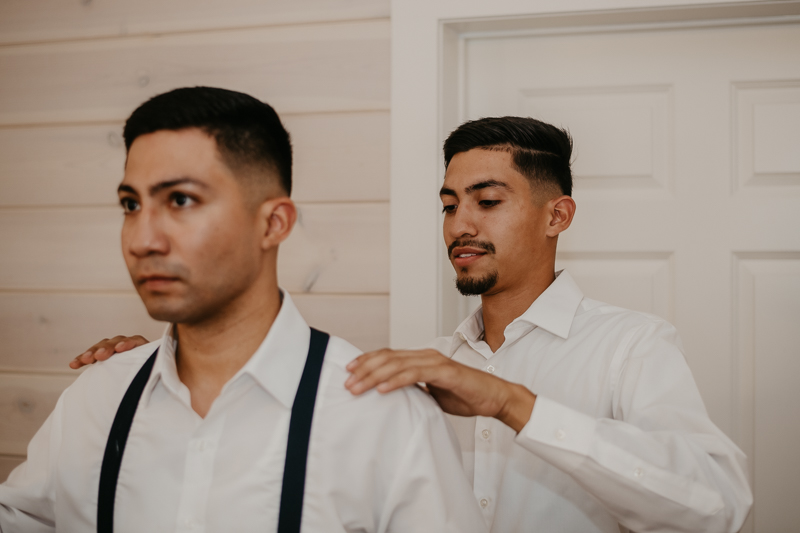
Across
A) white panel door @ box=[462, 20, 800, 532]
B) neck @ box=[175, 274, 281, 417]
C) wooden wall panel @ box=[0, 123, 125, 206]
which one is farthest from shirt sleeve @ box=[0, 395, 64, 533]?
white panel door @ box=[462, 20, 800, 532]

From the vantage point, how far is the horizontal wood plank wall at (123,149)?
59.2 inches

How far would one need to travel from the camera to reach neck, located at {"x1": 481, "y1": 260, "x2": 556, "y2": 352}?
124cm

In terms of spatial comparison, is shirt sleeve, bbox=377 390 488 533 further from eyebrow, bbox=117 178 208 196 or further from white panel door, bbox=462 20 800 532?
white panel door, bbox=462 20 800 532

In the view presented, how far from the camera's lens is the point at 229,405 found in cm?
77

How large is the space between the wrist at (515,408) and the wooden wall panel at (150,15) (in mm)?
1072

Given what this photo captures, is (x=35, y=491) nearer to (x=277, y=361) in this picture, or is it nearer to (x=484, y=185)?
(x=277, y=361)

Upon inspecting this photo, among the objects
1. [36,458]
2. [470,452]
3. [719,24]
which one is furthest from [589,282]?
[36,458]

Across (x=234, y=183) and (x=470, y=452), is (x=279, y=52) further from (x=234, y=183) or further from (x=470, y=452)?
(x=470, y=452)

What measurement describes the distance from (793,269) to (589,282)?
50 centimetres

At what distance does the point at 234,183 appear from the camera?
2.48 ft

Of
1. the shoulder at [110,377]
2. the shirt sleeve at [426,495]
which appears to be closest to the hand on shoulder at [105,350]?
the shoulder at [110,377]

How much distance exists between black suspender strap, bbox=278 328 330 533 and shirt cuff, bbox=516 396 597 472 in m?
0.33

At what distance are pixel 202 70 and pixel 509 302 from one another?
1046mm

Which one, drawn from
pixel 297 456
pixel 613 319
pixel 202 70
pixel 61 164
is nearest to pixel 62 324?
pixel 61 164
